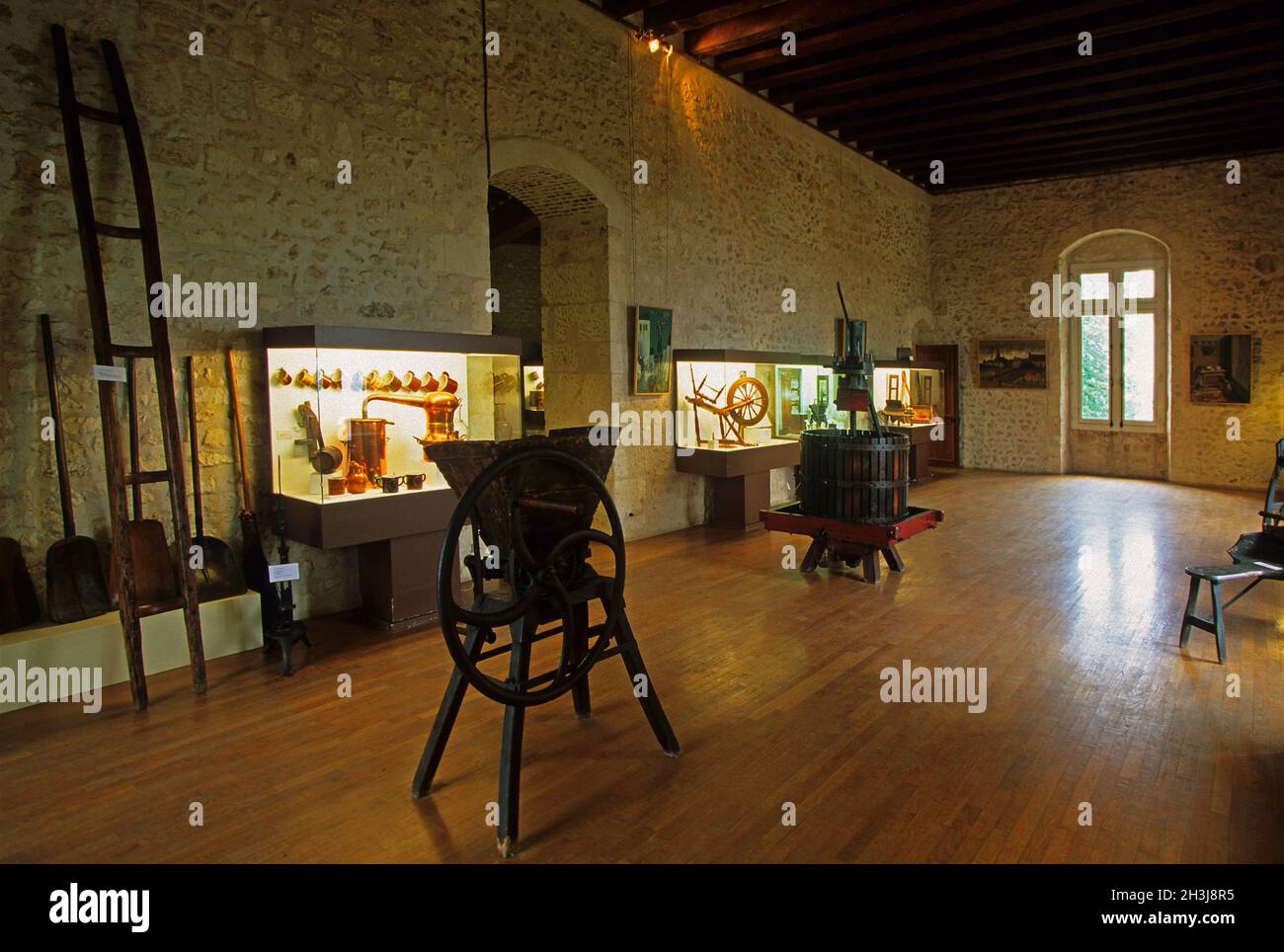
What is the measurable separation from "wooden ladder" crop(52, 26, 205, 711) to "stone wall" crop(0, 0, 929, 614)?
18 cm

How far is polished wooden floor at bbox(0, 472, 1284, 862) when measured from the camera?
2926mm

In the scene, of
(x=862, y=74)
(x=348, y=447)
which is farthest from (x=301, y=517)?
(x=862, y=74)

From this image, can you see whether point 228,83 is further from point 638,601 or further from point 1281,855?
point 1281,855

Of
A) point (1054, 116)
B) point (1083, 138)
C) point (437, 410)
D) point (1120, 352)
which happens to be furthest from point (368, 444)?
point (1120, 352)

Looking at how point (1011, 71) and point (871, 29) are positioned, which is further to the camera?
point (1011, 71)

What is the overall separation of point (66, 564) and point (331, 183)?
111 inches

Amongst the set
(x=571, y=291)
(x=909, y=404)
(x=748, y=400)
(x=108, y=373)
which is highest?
(x=571, y=291)

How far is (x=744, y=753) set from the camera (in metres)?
3.60

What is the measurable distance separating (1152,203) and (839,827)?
1297cm

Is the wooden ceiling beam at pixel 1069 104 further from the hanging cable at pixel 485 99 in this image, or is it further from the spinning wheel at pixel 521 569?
the spinning wheel at pixel 521 569

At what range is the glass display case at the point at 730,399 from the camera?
346 inches

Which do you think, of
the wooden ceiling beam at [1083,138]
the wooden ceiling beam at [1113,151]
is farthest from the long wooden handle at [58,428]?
the wooden ceiling beam at [1113,151]

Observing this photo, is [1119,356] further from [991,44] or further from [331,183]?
[331,183]

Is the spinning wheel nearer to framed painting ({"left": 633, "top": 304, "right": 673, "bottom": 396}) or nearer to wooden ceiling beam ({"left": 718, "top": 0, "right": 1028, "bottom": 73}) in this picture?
framed painting ({"left": 633, "top": 304, "right": 673, "bottom": 396})
